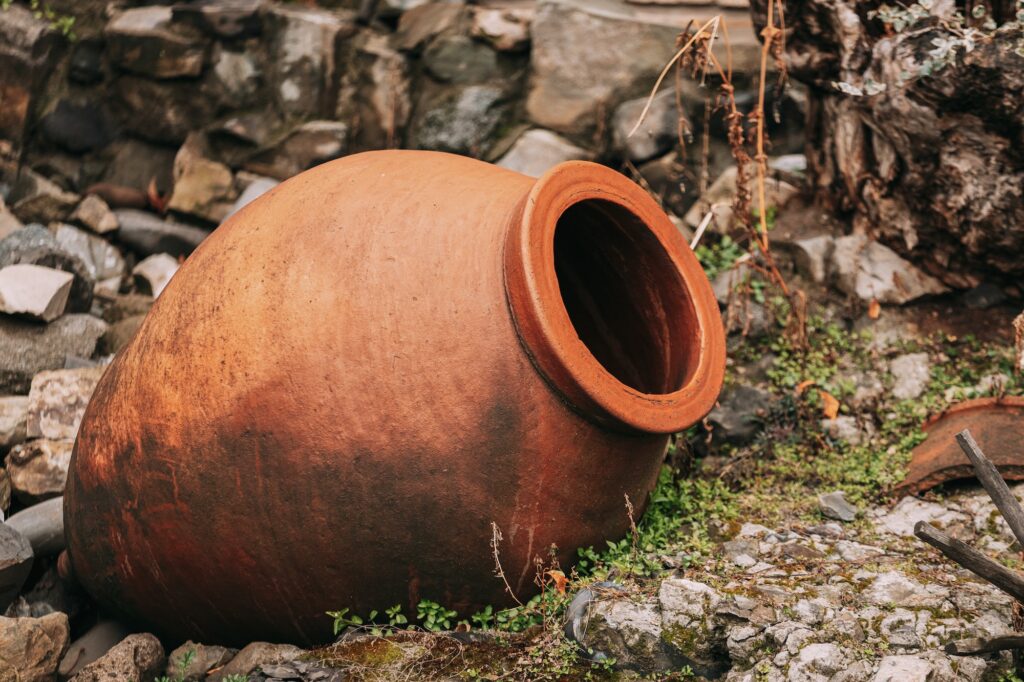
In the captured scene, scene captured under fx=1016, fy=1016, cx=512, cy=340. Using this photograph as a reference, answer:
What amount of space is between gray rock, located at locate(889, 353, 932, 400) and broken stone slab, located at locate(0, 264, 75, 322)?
330 cm

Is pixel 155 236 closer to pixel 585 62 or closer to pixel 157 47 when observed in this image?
pixel 157 47

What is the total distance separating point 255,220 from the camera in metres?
2.90

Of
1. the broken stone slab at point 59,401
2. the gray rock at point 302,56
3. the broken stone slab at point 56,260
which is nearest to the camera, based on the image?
the broken stone slab at point 59,401

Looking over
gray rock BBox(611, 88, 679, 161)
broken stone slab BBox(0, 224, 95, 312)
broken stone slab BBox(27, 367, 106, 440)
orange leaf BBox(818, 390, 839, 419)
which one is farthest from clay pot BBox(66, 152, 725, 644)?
gray rock BBox(611, 88, 679, 161)

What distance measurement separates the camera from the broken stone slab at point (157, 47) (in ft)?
17.3

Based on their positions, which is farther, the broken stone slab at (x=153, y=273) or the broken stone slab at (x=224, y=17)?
the broken stone slab at (x=224, y=17)

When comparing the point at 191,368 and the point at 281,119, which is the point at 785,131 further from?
the point at 191,368

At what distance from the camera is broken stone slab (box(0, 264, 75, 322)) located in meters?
3.98

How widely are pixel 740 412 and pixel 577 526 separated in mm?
1218

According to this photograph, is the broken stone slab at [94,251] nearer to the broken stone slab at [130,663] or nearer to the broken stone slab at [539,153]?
the broken stone slab at [539,153]

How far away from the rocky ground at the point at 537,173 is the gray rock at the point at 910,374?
0.04 feet

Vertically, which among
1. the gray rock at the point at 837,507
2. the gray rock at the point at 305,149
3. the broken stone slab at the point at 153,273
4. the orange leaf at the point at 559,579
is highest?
the gray rock at the point at 305,149

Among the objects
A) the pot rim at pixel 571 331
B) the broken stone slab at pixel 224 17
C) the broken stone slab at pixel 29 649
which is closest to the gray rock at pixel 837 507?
the pot rim at pixel 571 331

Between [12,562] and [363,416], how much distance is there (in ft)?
4.22
